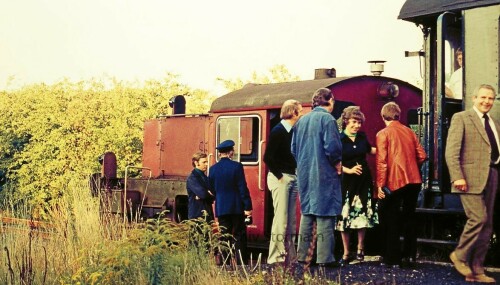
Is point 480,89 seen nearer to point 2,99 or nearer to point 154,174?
point 154,174

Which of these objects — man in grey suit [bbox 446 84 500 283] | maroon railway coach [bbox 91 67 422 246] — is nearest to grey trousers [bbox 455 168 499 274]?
man in grey suit [bbox 446 84 500 283]

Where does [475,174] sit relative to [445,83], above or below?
below

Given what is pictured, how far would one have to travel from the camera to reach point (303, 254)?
28.6 ft

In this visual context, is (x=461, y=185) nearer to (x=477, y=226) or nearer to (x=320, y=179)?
(x=477, y=226)

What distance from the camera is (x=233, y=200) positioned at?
32.6ft

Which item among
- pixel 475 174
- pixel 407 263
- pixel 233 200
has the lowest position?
pixel 407 263

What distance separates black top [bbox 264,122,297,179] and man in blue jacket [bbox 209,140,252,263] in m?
0.86

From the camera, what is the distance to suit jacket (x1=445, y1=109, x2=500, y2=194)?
792 cm

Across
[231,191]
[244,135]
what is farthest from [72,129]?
[231,191]

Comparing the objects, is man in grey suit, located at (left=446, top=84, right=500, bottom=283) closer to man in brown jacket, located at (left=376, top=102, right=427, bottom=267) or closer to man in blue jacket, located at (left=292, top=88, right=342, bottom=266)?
man in brown jacket, located at (left=376, top=102, right=427, bottom=267)

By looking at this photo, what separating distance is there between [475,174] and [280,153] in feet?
7.75

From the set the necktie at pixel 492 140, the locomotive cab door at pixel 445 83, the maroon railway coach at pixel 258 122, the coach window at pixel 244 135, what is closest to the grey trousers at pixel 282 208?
the locomotive cab door at pixel 445 83

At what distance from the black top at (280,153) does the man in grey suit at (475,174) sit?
2.01 meters

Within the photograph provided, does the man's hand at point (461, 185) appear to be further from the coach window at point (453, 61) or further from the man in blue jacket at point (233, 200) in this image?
the man in blue jacket at point (233, 200)
